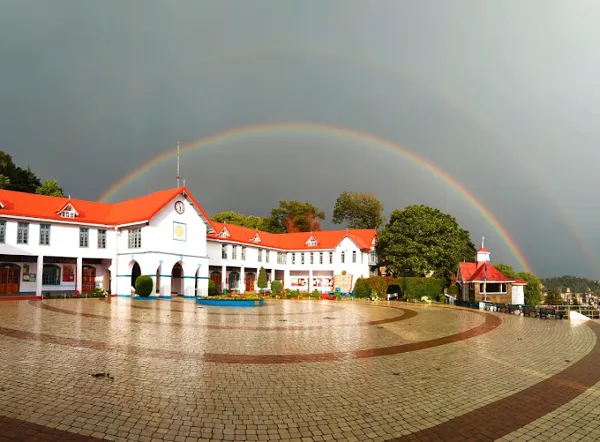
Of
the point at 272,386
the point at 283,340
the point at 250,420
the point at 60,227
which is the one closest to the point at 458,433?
the point at 250,420

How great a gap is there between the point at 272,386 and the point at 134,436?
135 inches

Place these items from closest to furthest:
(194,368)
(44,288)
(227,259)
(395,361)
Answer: (194,368)
(395,361)
(44,288)
(227,259)

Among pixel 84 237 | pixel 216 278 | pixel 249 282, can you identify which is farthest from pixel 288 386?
pixel 249 282

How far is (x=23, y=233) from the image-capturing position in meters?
35.7

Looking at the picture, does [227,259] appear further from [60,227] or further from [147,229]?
[60,227]

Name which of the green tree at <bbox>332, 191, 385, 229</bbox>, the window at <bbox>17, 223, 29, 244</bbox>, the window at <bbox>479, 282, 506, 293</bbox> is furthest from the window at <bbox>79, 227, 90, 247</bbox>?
the green tree at <bbox>332, 191, 385, 229</bbox>

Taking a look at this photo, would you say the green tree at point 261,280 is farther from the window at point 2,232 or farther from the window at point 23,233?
the window at point 2,232

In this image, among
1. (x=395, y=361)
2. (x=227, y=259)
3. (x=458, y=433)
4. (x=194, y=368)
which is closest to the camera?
(x=458, y=433)

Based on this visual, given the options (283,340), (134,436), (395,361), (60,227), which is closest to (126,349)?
(283,340)

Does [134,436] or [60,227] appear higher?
[60,227]

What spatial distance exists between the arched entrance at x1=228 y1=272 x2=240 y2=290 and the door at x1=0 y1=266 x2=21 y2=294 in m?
23.8

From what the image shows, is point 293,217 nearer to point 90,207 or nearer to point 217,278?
point 217,278

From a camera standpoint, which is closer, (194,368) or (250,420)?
(250,420)

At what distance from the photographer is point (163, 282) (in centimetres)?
3869
